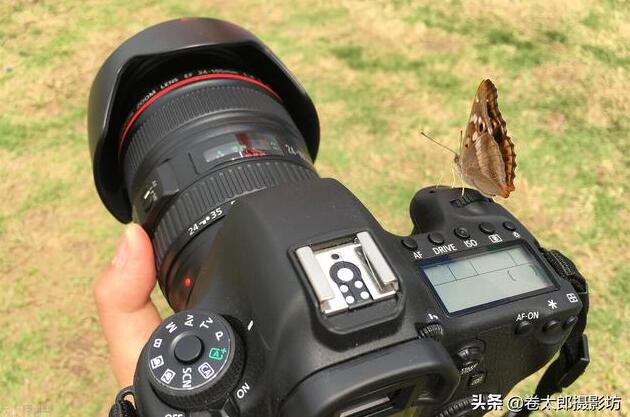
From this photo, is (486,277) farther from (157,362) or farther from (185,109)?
(185,109)

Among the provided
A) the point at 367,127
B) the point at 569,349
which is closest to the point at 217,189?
the point at 569,349

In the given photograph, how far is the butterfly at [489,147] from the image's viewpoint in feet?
2.55

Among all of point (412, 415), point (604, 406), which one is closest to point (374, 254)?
point (412, 415)

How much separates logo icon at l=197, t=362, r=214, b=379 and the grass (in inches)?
30.1

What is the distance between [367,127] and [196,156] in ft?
2.68

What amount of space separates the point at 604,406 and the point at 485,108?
31.0 inches

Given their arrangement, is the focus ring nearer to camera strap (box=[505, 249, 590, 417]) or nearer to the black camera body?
the black camera body

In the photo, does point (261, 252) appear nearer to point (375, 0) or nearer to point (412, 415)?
point (412, 415)

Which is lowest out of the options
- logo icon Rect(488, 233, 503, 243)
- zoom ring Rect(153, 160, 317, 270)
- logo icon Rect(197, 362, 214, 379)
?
zoom ring Rect(153, 160, 317, 270)

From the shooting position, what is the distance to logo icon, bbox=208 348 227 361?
0.61 meters

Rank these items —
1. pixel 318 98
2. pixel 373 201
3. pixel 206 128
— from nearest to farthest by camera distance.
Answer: pixel 206 128
pixel 373 201
pixel 318 98

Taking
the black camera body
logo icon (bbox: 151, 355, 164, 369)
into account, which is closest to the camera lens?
the black camera body

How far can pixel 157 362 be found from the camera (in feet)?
2.02

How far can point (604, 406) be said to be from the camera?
1244 mm
